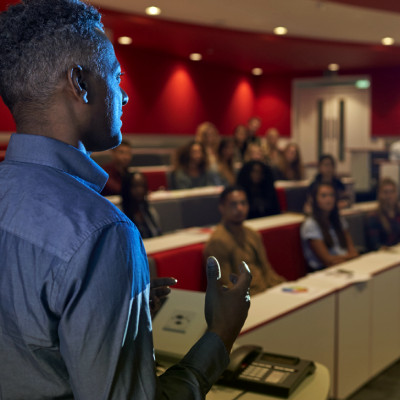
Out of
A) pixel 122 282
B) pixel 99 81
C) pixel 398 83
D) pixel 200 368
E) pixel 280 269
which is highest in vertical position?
pixel 398 83

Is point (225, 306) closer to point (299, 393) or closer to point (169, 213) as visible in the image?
point (299, 393)

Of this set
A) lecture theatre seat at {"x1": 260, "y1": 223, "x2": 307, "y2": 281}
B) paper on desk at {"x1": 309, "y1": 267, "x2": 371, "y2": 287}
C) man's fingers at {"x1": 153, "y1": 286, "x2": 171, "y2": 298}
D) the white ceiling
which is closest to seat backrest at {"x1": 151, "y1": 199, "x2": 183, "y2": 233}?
lecture theatre seat at {"x1": 260, "y1": 223, "x2": 307, "y2": 281}

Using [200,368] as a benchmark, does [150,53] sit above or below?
above

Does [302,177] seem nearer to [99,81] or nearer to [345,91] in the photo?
[345,91]

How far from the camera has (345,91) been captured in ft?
41.7

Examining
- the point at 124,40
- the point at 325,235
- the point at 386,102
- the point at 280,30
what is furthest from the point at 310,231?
the point at 386,102

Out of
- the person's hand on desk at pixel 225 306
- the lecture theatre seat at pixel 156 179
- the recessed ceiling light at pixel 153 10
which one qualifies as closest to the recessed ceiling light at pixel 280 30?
the recessed ceiling light at pixel 153 10

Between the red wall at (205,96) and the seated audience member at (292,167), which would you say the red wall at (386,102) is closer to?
the red wall at (205,96)

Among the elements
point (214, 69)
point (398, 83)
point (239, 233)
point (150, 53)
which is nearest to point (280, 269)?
point (239, 233)

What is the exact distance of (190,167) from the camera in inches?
269

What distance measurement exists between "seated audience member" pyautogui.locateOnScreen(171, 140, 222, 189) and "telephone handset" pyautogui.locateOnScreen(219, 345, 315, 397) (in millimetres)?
4987

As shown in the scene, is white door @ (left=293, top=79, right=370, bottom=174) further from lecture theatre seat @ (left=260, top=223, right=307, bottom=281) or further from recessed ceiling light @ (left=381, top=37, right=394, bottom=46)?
lecture theatre seat @ (left=260, top=223, right=307, bottom=281)

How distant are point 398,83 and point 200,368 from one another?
12234mm

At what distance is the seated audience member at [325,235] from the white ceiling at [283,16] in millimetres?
3162
